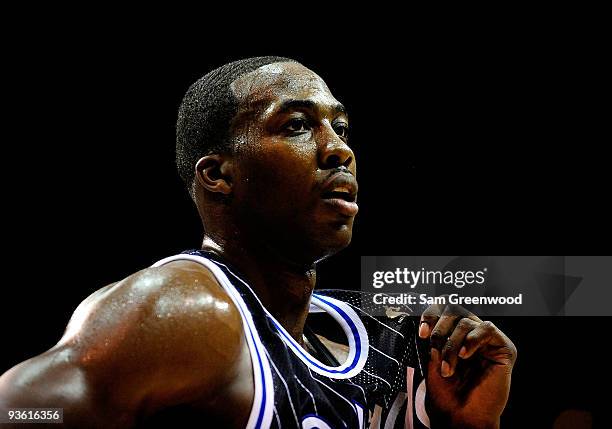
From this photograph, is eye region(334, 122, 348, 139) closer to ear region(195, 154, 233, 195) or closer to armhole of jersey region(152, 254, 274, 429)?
ear region(195, 154, 233, 195)

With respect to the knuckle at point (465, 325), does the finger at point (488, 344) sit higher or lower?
lower

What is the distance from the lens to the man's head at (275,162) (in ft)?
4.09

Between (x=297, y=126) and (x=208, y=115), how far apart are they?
0.60ft

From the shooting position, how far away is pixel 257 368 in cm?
102

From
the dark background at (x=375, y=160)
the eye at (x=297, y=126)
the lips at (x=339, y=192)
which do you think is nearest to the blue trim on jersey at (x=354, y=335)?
the lips at (x=339, y=192)

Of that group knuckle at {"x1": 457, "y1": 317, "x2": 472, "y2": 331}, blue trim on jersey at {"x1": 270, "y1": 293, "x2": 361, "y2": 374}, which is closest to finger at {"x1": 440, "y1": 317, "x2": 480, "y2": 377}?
knuckle at {"x1": 457, "y1": 317, "x2": 472, "y2": 331}

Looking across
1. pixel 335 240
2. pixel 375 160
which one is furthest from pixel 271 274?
pixel 375 160

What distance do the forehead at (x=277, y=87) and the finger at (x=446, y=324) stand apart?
0.45m

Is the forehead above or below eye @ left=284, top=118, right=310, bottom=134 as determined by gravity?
above

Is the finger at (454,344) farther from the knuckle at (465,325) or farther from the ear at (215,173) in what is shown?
the ear at (215,173)

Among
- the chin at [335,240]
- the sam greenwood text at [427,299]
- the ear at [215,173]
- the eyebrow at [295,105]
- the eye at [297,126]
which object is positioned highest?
the eyebrow at [295,105]

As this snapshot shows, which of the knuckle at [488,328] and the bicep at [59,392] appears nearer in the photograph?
the bicep at [59,392]

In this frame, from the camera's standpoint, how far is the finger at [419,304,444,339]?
1363mm

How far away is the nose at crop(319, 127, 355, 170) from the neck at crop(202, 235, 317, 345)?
19 centimetres
